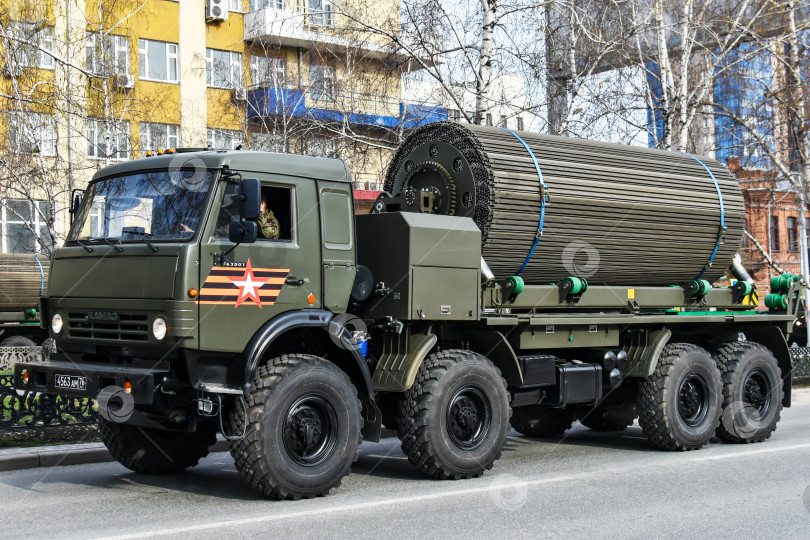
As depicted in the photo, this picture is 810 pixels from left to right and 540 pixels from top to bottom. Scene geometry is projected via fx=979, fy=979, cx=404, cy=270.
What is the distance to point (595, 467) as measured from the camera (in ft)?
32.4

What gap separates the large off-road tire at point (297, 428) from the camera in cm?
768

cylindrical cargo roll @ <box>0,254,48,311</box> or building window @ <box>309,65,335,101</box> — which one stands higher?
building window @ <box>309,65,335,101</box>

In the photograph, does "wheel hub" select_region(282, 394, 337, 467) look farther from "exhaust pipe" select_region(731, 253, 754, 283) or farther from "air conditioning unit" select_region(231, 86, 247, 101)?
"air conditioning unit" select_region(231, 86, 247, 101)

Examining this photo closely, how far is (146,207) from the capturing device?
815 cm

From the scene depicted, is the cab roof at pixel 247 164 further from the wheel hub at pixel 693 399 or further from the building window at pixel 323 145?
the building window at pixel 323 145

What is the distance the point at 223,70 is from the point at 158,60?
3.42 meters

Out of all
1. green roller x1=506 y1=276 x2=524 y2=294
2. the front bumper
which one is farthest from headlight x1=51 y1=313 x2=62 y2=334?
green roller x1=506 y1=276 x2=524 y2=294

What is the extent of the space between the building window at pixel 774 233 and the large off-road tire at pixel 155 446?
4605 centimetres

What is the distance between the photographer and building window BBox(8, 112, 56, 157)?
20.5 m

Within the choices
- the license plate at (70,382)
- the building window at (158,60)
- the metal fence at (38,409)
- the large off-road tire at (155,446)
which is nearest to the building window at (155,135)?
the building window at (158,60)

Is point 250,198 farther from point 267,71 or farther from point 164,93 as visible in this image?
point 164,93

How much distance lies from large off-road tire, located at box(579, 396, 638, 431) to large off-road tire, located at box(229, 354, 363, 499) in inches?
190

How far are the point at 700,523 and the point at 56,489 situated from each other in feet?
17.6

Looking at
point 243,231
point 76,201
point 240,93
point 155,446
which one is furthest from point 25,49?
point 243,231
